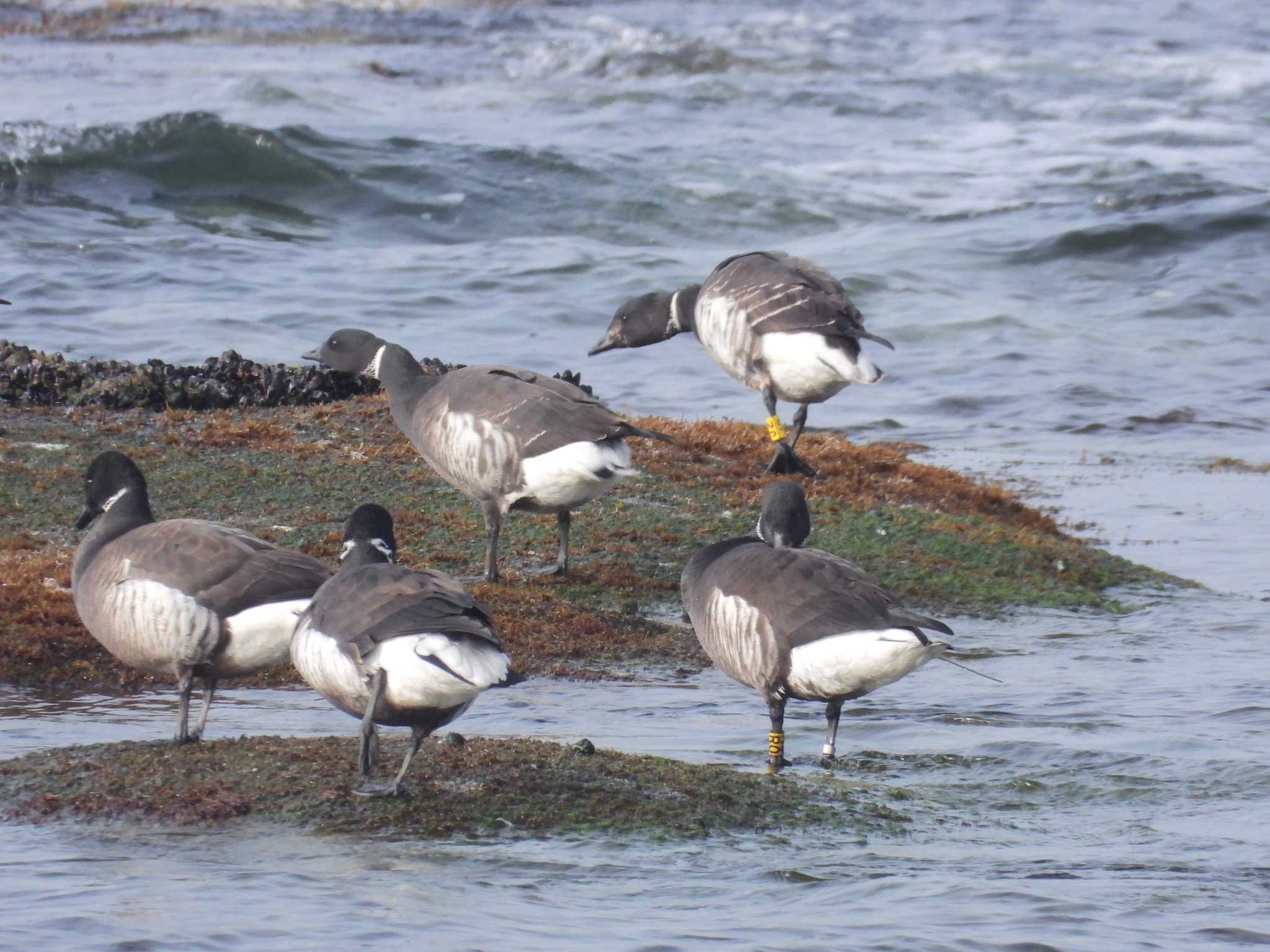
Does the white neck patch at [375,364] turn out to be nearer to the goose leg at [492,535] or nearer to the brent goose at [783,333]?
the goose leg at [492,535]

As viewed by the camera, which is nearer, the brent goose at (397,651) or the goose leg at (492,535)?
the brent goose at (397,651)

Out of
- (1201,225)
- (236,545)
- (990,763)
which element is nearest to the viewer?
(236,545)

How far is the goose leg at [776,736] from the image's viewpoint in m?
7.86

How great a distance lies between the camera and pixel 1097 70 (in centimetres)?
4181

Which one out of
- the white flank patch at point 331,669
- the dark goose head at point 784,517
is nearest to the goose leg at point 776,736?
the dark goose head at point 784,517

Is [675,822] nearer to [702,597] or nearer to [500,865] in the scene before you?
[500,865]

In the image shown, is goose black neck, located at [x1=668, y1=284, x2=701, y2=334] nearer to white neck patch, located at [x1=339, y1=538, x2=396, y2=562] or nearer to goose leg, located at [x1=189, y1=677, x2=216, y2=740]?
white neck patch, located at [x1=339, y1=538, x2=396, y2=562]

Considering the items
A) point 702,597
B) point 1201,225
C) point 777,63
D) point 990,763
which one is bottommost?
point 990,763

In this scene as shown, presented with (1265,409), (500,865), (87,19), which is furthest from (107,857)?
(87,19)

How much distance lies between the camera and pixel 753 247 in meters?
25.9

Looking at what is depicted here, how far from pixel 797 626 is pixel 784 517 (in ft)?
3.15

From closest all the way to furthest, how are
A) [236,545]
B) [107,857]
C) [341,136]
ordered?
[107,857], [236,545], [341,136]

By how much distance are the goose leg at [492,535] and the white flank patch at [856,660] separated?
3.33 meters

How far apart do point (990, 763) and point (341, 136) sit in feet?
82.3
